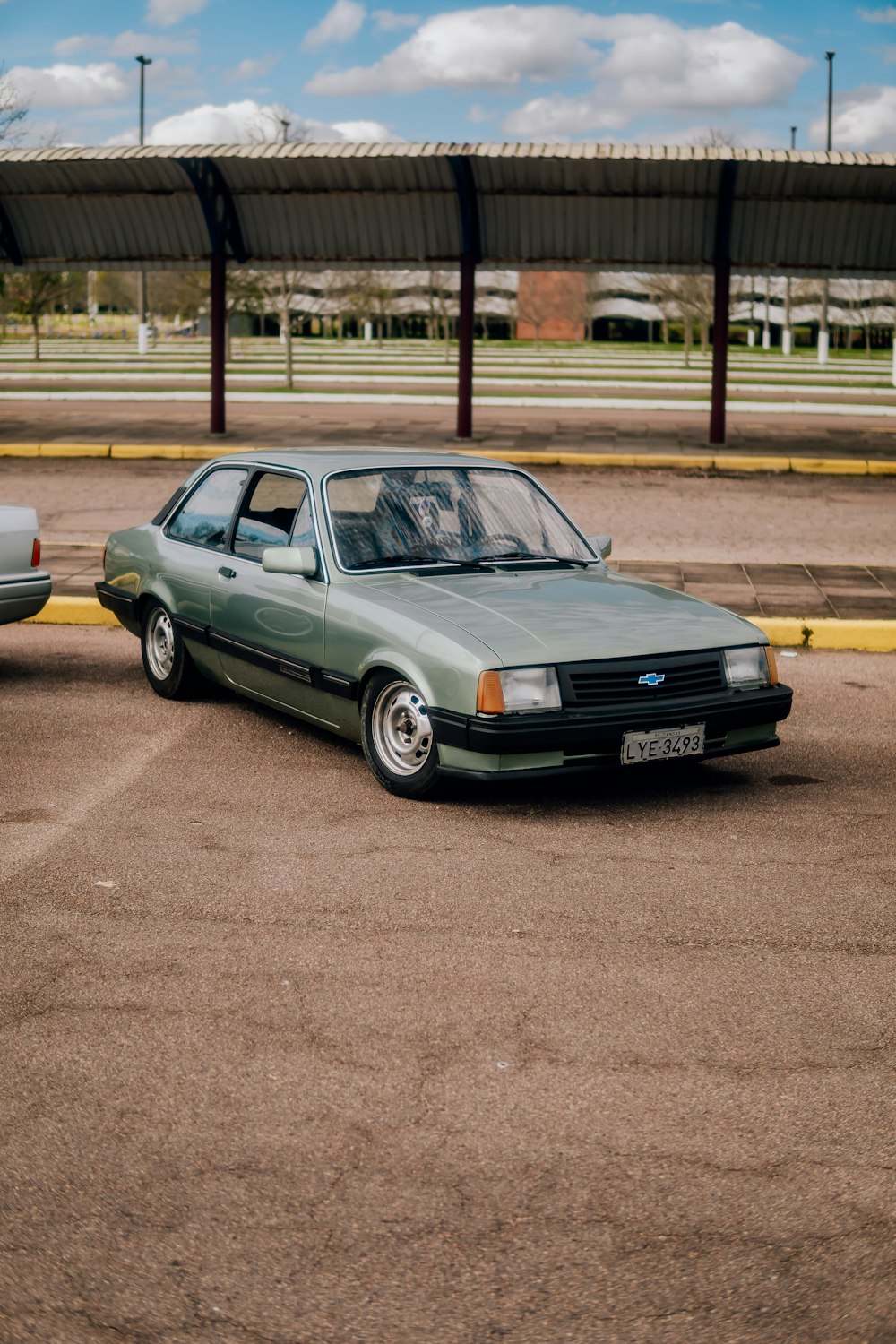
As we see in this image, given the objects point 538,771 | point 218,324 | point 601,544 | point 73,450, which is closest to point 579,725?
point 538,771

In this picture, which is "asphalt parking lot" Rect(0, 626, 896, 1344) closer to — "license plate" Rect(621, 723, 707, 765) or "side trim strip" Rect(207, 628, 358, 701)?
"license plate" Rect(621, 723, 707, 765)

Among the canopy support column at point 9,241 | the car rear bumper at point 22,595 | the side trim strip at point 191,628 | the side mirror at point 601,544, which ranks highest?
the canopy support column at point 9,241

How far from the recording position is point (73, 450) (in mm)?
19422

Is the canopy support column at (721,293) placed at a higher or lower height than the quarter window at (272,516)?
higher

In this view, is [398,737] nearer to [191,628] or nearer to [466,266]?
[191,628]

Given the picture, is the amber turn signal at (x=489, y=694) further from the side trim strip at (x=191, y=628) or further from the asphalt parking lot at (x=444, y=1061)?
the side trim strip at (x=191, y=628)

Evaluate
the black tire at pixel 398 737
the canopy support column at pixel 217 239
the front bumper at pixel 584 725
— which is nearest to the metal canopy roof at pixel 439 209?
the canopy support column at pixel 217 239

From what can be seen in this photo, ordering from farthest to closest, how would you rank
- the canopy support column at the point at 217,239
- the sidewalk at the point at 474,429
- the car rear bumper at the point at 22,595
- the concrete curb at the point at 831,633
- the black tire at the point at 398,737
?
the sidewalk at the point at 474,429 < the canopy support column at the point at 217,239 < the concrete curb at the point at 831,633 < the car rear bumper at the point at 22,595 < the black tire at the point at 398,737

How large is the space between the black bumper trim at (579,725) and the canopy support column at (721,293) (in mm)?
13106

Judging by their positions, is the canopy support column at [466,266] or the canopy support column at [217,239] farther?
the canopy support column at [217,239]

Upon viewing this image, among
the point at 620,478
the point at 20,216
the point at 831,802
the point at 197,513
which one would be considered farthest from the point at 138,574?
the point at 20,216

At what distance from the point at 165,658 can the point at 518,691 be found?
296 cm

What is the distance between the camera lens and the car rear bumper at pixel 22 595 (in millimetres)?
8234

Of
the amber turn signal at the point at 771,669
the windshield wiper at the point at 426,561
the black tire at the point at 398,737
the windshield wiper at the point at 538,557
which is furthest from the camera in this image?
the windshield wiper at the point at 538,557
